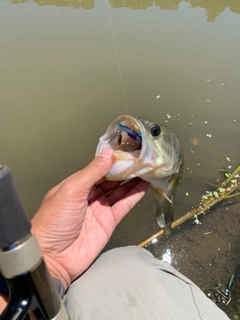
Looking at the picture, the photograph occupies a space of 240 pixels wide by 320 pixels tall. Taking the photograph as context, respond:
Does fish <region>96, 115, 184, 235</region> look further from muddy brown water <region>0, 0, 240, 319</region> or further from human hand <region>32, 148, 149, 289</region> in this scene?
muddy brown water <region>0, 0, 240, 319</region>

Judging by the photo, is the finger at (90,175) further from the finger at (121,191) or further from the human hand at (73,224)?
the finger at (121,191)

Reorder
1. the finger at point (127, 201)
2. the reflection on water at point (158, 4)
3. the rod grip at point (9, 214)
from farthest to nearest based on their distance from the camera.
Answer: the reflection on water at point (158, 4) → the finger at point (127, 201) → the rod grip at point (9, 214)

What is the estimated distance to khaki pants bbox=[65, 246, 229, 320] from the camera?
1.56 metres

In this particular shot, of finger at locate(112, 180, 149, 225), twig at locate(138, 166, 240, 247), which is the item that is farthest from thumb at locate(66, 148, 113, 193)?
twig at locate(138, 166, 240, 247)


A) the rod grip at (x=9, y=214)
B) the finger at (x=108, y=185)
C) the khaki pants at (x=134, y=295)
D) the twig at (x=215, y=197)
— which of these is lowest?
the twig at (x=215, y=197)

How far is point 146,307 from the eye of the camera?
158 centimetres

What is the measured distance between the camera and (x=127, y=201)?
2262 mm

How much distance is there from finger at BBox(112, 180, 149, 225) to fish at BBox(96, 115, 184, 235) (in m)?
0.11

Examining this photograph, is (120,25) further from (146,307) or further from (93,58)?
(146,307)

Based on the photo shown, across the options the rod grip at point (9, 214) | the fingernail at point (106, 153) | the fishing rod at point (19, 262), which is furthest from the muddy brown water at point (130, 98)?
the rod grip at point (9, 214)

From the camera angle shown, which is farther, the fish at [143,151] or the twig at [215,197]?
the twig at [215,197]

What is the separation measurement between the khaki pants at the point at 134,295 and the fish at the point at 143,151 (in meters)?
0.55

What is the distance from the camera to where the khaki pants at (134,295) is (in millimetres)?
A: 1562

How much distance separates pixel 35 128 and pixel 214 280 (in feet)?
9.40
